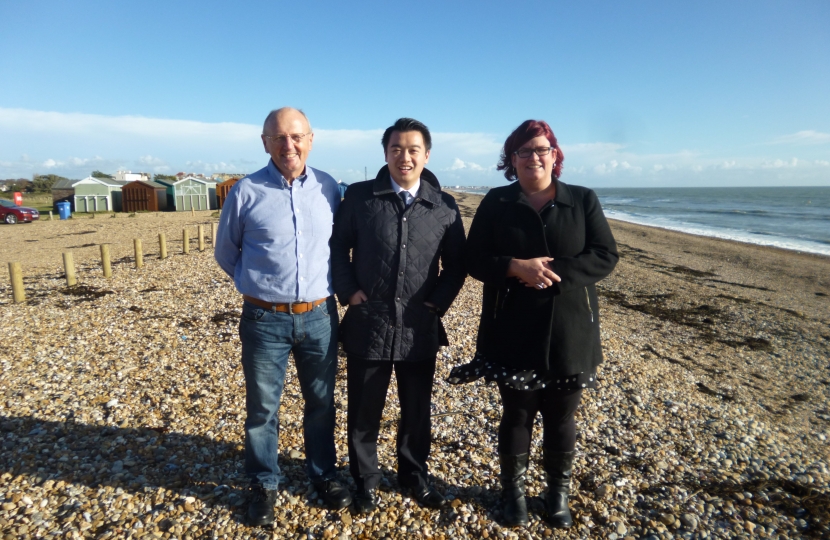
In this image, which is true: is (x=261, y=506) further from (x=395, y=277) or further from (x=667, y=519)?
(x=667, y=519)

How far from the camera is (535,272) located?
251cm

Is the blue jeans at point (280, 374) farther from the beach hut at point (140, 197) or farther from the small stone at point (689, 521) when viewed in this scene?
the beach hut at point (140, 197)

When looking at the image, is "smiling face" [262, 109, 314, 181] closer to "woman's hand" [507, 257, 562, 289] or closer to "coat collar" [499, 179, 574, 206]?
"coat collar" [499, 179, 574, 206]

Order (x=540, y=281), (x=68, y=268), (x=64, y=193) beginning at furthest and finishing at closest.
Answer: (x=64, y=193) → (x=68, y=268) → (x=540, y=281)

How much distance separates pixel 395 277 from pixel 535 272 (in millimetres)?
763

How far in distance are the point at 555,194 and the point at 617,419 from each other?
8.78ft

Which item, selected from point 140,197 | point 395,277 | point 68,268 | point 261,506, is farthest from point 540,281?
point 140,197

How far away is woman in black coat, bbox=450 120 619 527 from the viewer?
8.52ft

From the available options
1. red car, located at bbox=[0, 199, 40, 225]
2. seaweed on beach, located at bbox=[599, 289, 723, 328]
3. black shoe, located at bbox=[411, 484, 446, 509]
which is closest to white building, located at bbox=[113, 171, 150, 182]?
red car, located at bbox=[0, 199, 40, 225]

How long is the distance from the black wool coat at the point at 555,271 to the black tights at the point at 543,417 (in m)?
0.18

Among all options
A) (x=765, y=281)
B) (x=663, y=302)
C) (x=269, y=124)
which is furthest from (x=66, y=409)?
(x=765, y=281)

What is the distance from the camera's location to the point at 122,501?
9.82 feet

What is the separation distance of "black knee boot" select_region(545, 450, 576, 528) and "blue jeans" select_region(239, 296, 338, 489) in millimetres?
1335

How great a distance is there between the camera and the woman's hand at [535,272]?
8.21ft
